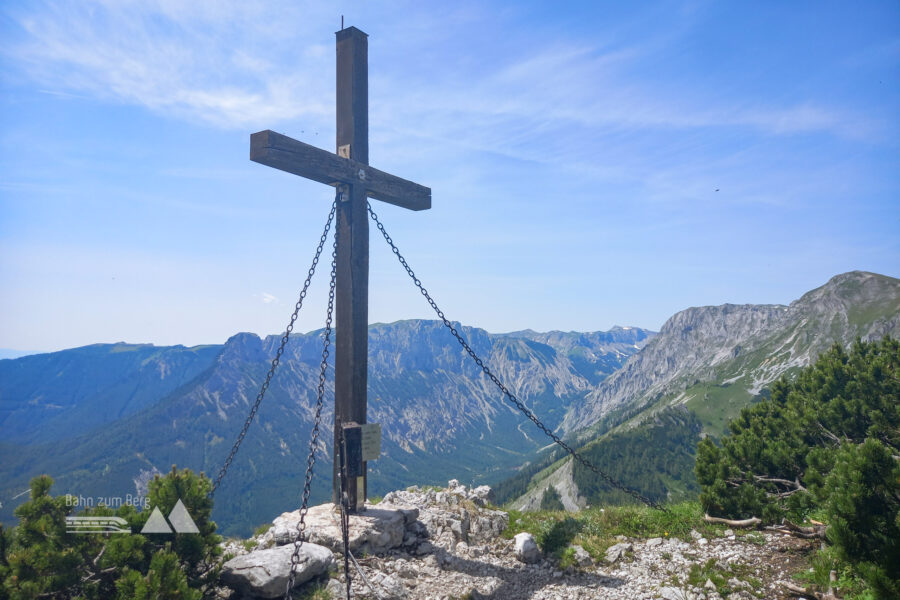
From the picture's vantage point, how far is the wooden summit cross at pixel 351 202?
400 inches

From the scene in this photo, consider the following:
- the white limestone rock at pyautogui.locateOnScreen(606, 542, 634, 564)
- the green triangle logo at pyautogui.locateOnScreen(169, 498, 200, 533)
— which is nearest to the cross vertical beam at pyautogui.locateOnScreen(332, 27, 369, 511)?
the green triangle logo at pyautogui.locateOnScreen(169, 498, 200, 533)

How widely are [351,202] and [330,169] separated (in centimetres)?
85

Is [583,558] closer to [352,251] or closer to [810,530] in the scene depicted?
[810,530]

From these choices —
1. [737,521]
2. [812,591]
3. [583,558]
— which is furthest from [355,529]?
[737,521]

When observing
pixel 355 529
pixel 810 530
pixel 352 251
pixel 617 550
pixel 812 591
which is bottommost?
pixel 617 550

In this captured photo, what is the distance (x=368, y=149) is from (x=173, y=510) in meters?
8.00

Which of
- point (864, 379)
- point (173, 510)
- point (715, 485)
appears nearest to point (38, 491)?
point (173, 510)

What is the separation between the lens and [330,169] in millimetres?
10242

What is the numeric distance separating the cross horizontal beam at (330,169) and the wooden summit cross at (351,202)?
0.02m

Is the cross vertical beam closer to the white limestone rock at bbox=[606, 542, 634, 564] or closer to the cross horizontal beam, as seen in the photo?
the cross horizontal beam

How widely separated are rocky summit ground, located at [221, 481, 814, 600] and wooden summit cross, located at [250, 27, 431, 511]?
1207 mm

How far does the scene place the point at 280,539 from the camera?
364 inches

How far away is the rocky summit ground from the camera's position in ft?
27.2

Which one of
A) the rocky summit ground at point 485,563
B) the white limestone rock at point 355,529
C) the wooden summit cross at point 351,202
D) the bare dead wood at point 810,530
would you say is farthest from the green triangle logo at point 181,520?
the bare dead wood at point 810,530
